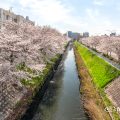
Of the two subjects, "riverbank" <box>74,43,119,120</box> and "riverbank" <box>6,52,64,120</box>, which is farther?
"riverbank" <box>74,43,119,120</box>

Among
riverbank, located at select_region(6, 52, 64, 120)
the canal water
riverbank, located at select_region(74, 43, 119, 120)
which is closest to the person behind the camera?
riverbank, located at select_region(6, 52, 64, 120)

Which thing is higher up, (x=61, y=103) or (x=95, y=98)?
(x=95, y=98)

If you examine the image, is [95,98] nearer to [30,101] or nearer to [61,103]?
[61,103]

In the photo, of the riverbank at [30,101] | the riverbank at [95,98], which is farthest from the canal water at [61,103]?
the riverbank at [95,98]

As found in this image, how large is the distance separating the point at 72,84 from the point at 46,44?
8.69 meters

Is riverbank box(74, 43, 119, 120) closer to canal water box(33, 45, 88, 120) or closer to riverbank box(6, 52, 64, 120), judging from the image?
canal water box(33, 45, 88, 120)

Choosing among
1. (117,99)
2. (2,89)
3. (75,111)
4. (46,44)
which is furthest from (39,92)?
(46,44)

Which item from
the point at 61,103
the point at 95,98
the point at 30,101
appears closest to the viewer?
the point at 30,101

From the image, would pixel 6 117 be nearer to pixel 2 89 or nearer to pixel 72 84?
pixel 2 89

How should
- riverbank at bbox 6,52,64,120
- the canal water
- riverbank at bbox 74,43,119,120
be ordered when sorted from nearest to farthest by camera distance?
riverbank at bbox 6,52,64,120 < riverbank at bbox 74,43,119,120 < the canal water

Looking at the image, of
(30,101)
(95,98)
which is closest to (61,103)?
(95,98)

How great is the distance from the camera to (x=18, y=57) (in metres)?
26.5

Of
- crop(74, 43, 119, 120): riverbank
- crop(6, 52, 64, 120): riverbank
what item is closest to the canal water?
crop(6, 52, 64, 120): riverbank

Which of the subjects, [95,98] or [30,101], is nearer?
[30,101]
